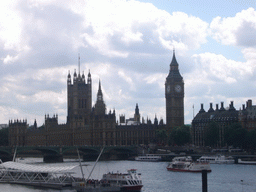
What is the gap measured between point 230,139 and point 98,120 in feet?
128

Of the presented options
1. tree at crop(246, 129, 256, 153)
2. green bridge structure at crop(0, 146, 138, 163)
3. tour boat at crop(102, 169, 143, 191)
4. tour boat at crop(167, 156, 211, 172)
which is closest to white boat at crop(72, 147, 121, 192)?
tour boat at crop(102, 169, 143, 191)

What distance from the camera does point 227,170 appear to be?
3226 inches

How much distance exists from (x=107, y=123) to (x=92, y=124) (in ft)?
14.2

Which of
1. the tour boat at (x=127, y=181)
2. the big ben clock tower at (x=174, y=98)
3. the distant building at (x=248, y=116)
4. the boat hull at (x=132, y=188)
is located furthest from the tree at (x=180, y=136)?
the boat hull at (x=132, y=188)

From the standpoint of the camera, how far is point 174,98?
15075cm

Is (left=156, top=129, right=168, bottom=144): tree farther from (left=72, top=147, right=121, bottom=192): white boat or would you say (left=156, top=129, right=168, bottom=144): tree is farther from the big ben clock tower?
(left=72, top=147, right=121, bottom=192): white boat

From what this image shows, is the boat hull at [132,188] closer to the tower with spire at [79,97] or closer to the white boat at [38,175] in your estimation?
the white boat at [38,175]

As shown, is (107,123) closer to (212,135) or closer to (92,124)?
(92,124)

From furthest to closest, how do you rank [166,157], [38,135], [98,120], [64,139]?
[38,135] → [64,139] → [98,120] → [166,157]

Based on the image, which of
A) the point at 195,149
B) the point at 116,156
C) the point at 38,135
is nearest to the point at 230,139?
the point at 195,149

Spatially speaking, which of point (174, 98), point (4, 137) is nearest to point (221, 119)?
point (174, 98)

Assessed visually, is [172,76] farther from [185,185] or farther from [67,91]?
[185,185]

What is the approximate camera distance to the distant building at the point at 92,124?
143m

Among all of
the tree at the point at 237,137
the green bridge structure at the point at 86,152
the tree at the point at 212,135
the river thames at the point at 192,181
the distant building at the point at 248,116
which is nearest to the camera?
the river thames at the point at 192,181
